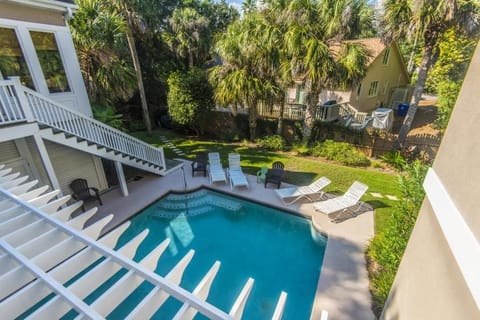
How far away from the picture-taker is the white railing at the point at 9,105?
5.74 meters

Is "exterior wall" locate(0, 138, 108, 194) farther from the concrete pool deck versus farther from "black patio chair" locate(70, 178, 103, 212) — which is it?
the concrete pool deck

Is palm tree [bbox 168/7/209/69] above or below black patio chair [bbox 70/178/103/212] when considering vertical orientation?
above

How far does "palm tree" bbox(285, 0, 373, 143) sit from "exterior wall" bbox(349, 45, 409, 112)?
22.2ft

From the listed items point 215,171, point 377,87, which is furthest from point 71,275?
point 377,87

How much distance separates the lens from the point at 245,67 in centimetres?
1266

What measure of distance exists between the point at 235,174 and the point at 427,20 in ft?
34.5

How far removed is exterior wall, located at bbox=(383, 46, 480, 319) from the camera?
1733 millimetres

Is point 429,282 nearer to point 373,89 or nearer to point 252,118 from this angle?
point 252,118

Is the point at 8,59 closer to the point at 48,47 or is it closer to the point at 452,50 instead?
the point at 48,47

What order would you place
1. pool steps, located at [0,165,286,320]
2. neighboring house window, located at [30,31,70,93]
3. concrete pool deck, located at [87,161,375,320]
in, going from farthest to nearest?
neighboring house window, located at [30,31,70,93]
concrete pool deck, located at [87,161,375,320]
pool steps, located at [0,165,286,320]

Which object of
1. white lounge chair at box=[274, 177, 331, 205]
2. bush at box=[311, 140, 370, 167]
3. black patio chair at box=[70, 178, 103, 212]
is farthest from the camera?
bush at box=[311, 140, 370, 167]

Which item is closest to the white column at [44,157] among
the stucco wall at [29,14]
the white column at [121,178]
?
the white column at [121,178]

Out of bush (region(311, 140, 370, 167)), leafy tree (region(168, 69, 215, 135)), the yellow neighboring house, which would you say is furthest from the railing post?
the yellow neighboring house

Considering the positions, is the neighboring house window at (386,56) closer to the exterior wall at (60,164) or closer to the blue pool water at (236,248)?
the blue pool water at (236,248)
